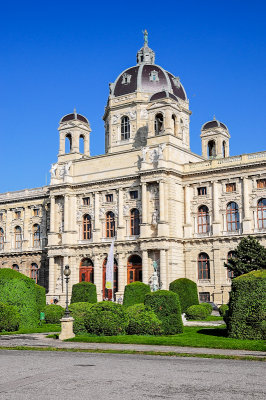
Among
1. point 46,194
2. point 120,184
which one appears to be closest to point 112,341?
point 120,184

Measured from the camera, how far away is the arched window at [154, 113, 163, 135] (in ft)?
196

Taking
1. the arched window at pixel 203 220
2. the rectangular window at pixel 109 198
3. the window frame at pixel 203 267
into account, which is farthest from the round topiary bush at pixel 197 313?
the rectangular window at pixel 109 198

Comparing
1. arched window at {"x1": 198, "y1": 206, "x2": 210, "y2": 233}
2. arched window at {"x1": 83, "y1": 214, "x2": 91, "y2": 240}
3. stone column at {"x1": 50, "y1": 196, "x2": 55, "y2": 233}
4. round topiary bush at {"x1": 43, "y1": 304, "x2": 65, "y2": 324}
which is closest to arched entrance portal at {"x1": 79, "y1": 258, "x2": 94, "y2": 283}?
arched window at {"x1": 83, "y1": 214, "x2": 91, "y2": 240}

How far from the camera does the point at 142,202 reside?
5619 centimetres

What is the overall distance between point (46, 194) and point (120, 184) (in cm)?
1321

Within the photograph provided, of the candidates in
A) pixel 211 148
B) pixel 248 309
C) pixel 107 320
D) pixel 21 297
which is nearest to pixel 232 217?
pixel 211 148

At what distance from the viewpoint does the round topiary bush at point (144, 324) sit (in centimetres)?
2700

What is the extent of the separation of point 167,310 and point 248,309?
16.4ft

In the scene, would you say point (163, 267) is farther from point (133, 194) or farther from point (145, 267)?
point (133, 194)

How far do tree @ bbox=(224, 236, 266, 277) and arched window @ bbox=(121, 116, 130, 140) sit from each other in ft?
82.9

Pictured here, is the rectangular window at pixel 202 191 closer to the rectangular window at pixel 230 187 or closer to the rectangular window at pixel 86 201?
the rectangular window at pixel 230 187

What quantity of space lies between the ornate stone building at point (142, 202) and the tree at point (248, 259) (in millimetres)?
6237

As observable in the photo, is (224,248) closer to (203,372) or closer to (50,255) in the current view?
(50,255)

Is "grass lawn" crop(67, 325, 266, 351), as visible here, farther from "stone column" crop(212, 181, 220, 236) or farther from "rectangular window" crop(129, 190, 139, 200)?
"rectangular window" crop(129, 190, 139, 200)
